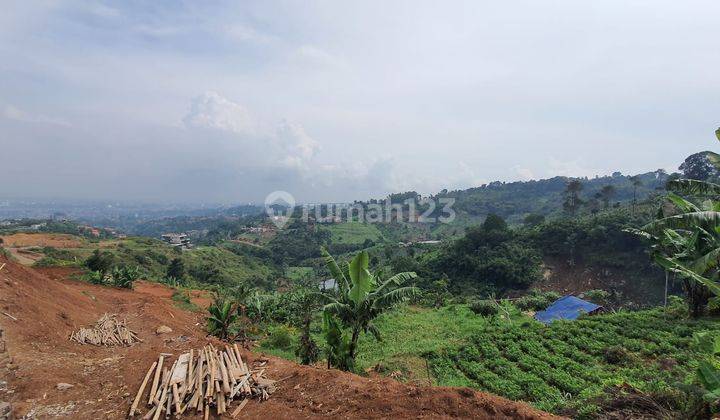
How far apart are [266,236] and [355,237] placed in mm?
26601

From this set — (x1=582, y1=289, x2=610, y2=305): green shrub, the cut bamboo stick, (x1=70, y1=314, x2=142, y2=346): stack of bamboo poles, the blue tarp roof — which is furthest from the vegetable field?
(x1=582, y1=289, x2=610, y2=305): green shrub

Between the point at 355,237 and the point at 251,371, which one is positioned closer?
the point at 251,371

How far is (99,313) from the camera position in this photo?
16.1 metres

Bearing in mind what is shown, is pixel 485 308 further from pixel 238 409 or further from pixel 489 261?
pixel 238 409

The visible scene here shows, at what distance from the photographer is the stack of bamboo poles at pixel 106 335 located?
11.6 metres

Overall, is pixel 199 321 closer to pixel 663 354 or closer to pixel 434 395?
pixel 434 395

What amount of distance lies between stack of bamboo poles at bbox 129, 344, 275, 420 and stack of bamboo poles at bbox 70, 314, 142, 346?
185 inches

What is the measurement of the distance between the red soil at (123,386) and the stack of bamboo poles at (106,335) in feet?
1.23

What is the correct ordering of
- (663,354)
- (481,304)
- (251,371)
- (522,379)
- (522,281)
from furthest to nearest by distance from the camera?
(522,281), (481,304), (663,354), (522,379), (251,371)

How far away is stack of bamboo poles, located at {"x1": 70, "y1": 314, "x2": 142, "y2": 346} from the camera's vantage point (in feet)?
38.2

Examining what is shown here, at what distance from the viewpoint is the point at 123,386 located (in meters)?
8.03

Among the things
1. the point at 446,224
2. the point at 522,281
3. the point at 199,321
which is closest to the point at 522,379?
the point at 199,321

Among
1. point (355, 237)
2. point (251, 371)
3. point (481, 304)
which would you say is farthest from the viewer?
point (355, 237)

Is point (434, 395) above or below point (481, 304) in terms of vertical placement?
above
